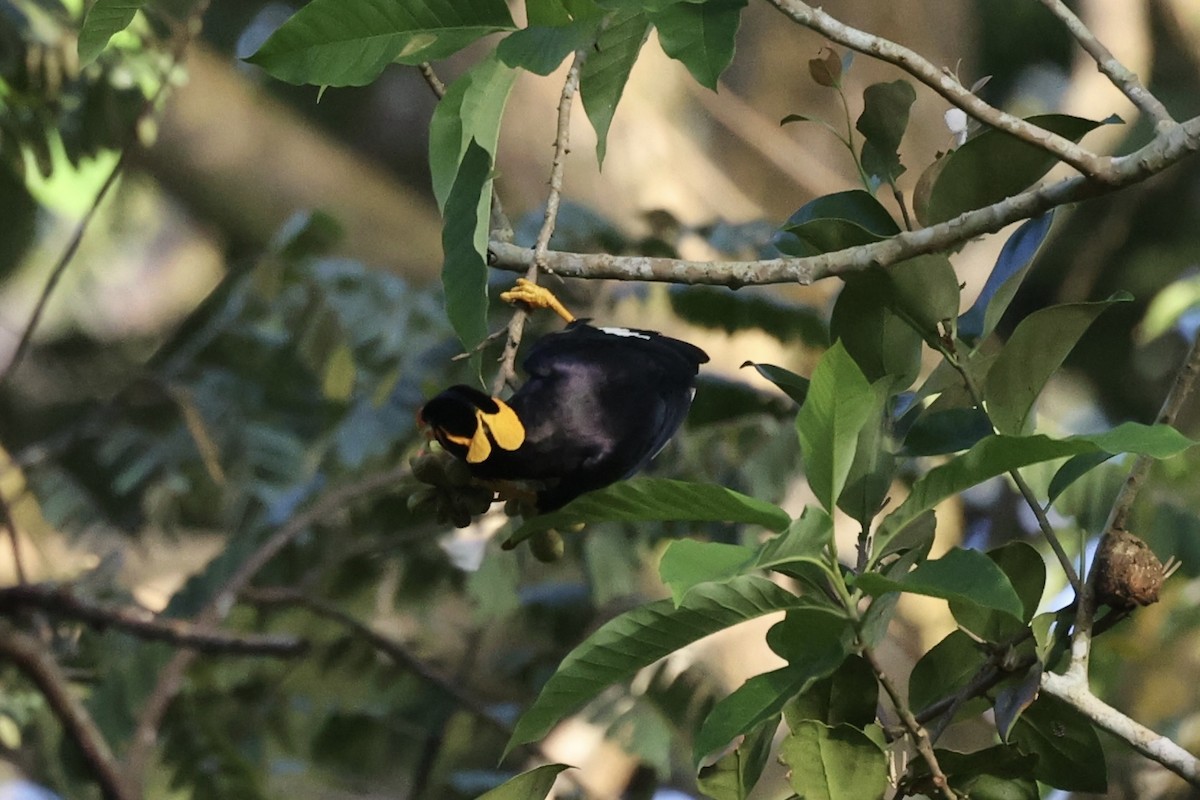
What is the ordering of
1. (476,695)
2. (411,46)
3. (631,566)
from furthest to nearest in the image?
(476,695)
(631,566)
(411,46)

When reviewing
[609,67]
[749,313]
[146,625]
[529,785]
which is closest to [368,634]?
[146,625]

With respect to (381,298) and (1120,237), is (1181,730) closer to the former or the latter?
(381,298)

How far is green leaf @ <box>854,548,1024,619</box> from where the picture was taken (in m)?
0.80

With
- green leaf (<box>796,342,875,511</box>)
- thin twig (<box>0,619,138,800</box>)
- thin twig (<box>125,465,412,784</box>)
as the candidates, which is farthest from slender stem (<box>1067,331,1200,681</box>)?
thin twig (<box>0,619,138,800</box>)

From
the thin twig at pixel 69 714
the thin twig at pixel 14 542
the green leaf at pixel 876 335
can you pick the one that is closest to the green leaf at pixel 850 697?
the green leaf at pixel 876 335

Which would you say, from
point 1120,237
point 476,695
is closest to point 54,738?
point 476,695

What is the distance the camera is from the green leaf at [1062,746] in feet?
3.33

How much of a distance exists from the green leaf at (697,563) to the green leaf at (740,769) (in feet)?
0.75

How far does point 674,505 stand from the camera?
897 mm

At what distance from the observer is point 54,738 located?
2779 millimetres

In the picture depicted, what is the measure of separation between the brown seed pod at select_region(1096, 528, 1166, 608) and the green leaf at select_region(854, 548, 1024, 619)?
0.51 ft

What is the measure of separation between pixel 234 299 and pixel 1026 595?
6.97 feet

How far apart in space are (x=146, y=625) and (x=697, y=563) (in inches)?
55.0

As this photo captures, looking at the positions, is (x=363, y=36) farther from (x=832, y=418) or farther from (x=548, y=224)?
(x=832, y=418)
